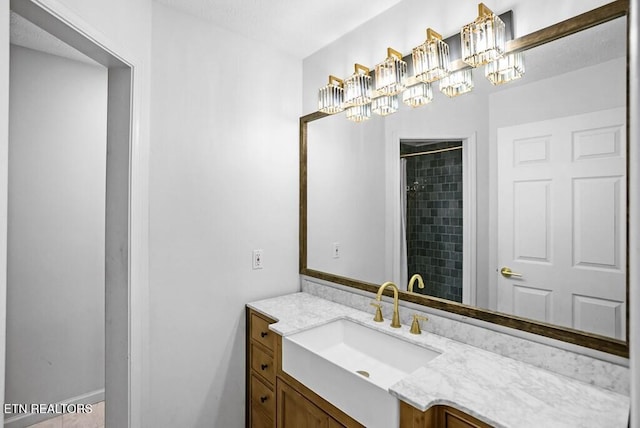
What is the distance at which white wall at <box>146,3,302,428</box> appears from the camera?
1.77 metres

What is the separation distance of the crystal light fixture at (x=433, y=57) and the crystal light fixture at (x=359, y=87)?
1.19ft

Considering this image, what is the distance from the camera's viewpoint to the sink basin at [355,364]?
1.17m

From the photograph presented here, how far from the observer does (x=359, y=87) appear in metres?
1.85

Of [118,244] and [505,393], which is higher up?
[118,244]

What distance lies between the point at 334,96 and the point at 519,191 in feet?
3.77

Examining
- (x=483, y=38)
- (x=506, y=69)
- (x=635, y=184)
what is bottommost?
(x=635, y=184)

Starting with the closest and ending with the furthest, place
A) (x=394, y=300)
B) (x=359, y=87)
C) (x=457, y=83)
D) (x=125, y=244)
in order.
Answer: (x=457, y=83)
(x=125, y=244)
(x=394, y=300)
(x=359, y=87)

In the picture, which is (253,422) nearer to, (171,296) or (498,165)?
(171,296)

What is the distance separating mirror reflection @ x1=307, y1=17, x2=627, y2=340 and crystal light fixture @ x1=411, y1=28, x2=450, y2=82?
0.13 meters

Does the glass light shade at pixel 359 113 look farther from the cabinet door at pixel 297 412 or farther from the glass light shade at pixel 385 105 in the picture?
the cabinet door at pixel 297 412

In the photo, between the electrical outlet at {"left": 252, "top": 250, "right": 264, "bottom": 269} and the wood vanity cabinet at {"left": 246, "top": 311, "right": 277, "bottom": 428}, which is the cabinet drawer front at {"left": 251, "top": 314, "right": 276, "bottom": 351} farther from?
the electrical outlet at {"left": 252, "top": 250, "right": 264, "bottom": 269}

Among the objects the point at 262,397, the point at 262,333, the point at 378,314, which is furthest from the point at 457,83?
the point at 262,397

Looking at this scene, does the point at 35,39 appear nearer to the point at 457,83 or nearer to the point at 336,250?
the point at 336,250

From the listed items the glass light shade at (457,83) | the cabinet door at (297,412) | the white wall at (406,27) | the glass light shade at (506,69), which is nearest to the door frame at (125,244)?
the cabinet door at (297,412)
